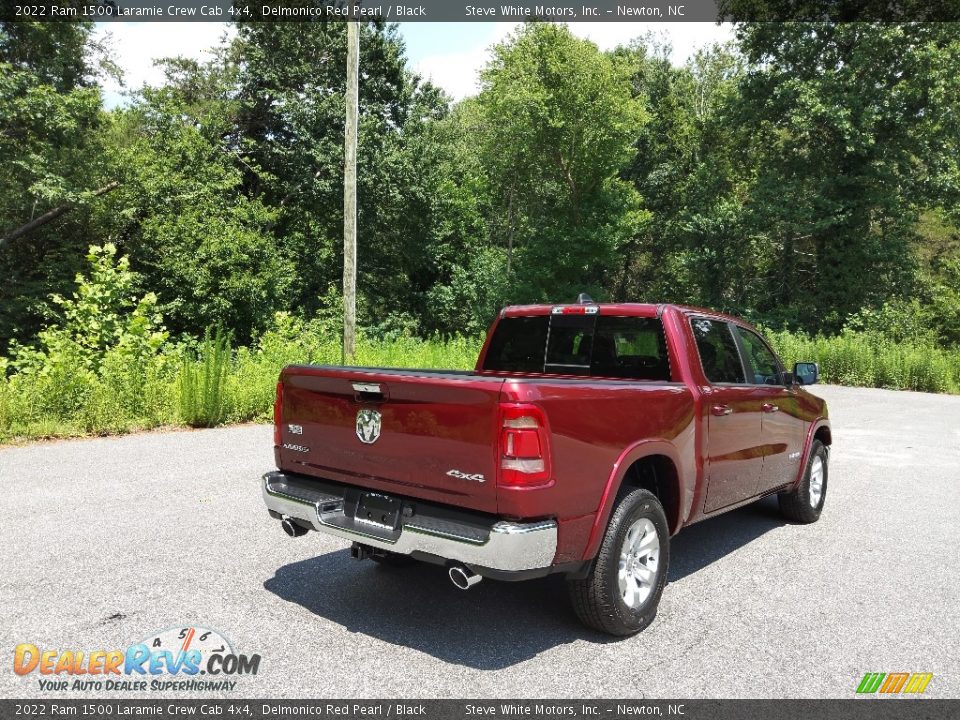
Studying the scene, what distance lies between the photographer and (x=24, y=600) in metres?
4.20

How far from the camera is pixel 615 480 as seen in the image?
3.77 m

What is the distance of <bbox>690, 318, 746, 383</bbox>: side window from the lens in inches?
196

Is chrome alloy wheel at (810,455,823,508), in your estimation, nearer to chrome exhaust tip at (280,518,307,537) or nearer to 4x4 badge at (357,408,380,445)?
4x4 badge at (357,408,380,445)

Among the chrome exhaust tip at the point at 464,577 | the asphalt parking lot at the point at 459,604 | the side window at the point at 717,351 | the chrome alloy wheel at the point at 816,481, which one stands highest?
the side window at the point at 717,351

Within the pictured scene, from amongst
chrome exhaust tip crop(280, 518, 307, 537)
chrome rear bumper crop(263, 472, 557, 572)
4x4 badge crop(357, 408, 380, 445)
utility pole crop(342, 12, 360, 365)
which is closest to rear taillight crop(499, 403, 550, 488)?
chrome rear bumper crop(263, 472, 557, 572)

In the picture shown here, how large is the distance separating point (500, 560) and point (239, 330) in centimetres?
2364

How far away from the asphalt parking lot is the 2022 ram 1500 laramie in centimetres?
42

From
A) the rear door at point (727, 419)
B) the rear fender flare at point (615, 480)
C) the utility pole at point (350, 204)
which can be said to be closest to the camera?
the rear fender flare at point (615, 480)

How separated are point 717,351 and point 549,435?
7.66 ft

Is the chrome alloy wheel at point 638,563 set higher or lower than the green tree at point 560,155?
lower

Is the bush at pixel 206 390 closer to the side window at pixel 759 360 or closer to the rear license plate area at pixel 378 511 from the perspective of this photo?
the rear license plate area at pixel 378 511

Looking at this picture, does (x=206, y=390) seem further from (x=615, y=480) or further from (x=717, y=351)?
(x=615, y=480)

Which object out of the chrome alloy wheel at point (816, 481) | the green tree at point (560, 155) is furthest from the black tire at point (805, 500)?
the green tree at point (560, 155)

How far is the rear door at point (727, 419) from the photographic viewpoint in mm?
4742
